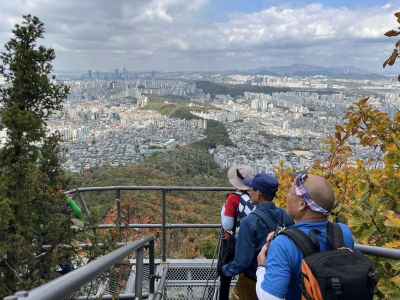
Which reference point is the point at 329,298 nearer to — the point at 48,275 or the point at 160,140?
the point at 48,275

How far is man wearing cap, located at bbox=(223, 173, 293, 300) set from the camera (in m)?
3.13

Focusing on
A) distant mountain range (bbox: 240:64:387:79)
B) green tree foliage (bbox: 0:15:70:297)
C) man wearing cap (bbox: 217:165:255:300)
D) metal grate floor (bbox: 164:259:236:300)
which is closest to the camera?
man wearing cap (bbox: 217:165:255:300)

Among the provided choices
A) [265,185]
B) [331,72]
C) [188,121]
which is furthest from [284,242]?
[331,72]

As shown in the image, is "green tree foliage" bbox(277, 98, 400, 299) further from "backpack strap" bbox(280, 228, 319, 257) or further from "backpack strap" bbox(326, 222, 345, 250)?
"backpack strap" bbox(280, 228, 319, 257)

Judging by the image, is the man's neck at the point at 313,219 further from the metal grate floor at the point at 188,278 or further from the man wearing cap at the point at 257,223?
the metal grate floor at the point at 188,278

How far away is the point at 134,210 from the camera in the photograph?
909cm

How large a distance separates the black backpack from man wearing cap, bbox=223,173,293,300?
1098 millimetres

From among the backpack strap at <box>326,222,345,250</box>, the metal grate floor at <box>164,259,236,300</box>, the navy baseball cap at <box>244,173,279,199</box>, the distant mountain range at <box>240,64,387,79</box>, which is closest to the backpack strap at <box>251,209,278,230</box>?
the navy baseball cap at <box>244,173,279,199</box>

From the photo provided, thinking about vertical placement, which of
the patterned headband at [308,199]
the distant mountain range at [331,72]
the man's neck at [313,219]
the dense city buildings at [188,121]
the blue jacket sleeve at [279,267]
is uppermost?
the distant mountain range at [331,72]

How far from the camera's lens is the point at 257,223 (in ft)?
10.3

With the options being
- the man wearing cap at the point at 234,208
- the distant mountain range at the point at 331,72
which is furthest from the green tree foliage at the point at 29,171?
the distant mountain range at the point at 331,72

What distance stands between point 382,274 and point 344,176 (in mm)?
1997

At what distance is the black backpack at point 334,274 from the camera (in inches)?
73.0

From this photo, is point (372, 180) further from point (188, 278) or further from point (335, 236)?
point (188, 278)
